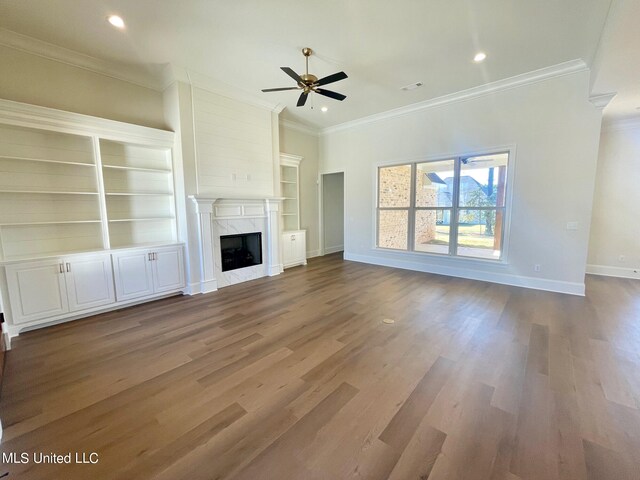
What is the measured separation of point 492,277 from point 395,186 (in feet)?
8.94

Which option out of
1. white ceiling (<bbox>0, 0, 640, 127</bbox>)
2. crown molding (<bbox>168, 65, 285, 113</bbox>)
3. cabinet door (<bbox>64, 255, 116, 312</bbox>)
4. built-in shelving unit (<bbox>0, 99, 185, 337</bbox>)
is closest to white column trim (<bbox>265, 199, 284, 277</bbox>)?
built-in shelving unit (<bbox>0, 99, 185, 337</bbox>)

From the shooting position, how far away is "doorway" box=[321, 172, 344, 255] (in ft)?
24.8

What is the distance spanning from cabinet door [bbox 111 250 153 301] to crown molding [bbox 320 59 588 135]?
538 centimetres

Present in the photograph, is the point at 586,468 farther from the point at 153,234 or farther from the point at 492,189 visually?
the point at 153,234

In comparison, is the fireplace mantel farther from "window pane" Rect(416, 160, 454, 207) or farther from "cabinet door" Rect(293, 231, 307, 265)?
"window pane" Rect(416, 160, 454, 207)

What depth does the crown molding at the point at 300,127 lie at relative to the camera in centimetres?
629

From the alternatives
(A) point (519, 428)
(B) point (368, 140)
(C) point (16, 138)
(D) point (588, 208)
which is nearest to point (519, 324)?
(A) point (519, 428)

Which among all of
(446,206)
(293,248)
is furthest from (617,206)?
(293,248)

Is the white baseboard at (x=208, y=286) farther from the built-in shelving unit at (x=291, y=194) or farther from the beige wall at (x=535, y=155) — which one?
the beige wall at (x=535, y=155)

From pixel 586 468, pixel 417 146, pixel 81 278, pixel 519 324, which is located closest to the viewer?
pixel 586 468

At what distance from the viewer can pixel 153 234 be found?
14.6 ft

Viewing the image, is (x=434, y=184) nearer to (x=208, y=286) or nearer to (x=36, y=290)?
(x=208, y=286)

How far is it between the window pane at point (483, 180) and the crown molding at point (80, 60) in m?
5.74

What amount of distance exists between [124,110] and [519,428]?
5972 mm
